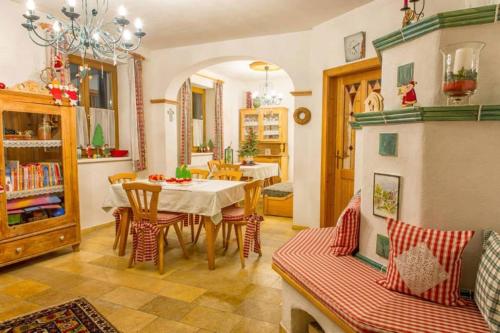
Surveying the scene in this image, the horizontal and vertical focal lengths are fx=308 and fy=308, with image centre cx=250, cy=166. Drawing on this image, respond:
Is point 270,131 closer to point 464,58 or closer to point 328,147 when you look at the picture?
point 328,147

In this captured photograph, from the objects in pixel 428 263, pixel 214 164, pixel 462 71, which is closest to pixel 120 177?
pixel 214 164

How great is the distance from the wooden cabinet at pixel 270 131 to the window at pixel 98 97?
12.0 feet

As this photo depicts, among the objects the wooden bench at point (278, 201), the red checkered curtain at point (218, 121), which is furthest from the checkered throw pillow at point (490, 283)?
the red checkered curtain at point (218, 121)

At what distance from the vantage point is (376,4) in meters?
3.24

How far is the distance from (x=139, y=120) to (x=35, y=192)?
2.00 meters

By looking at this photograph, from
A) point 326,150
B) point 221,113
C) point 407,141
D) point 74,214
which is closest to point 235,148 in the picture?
point 221,113

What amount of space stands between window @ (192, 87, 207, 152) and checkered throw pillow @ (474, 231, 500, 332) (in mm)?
5911

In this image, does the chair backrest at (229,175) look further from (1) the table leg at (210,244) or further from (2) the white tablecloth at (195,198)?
(1) the table leg at (210,244)

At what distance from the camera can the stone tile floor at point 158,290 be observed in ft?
7.02

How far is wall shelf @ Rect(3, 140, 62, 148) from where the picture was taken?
9.57ft

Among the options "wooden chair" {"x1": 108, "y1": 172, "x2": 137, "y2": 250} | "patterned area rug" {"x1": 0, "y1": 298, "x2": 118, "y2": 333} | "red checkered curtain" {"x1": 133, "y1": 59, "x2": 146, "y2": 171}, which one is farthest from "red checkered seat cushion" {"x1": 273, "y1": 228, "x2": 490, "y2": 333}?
"red checkered curtain" {"x1": 133, "y1": 59, "x2": 146, "y2": 171}

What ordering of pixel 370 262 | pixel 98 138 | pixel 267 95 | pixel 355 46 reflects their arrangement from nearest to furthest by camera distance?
1. pixel 370 262
2. pixel 355 46
3. pixel 98 138
4. pixel 267 95

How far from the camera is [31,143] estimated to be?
10.2 ft

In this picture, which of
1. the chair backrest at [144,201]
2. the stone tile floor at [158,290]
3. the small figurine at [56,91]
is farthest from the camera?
the small figurine at [56,91]
